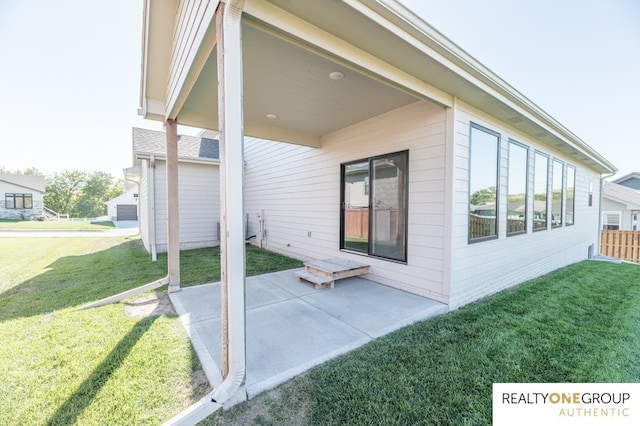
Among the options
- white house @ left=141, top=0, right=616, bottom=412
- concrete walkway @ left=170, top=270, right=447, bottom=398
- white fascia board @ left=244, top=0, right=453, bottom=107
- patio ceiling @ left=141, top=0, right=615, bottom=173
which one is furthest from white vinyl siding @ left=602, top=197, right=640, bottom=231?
white fascia board @ left=244, top=0, right=453, bottom=107

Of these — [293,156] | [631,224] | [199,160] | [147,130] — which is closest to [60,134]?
[147,130]

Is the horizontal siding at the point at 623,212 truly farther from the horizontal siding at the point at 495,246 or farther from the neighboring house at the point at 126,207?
the neighboring house at the point at 126,207

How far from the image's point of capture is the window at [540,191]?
5520 millimetres

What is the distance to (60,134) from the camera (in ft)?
107

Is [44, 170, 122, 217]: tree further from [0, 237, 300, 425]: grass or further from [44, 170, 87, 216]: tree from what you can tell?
[0, 237, 300, 425]: grass

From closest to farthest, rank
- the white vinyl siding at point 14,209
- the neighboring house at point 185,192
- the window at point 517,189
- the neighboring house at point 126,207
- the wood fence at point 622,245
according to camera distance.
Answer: the window at point 517,189 → the neighboring house at point 185,192 → the wood fence at point 622,245 → the white vinyl siding at point 14,209 → the neighboring house at point 126,207

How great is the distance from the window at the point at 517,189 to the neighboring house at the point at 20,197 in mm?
36419

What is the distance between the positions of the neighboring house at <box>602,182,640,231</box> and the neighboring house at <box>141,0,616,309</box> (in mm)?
9230

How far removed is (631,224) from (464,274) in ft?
51.0

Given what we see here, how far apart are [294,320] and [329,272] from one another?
136 cm

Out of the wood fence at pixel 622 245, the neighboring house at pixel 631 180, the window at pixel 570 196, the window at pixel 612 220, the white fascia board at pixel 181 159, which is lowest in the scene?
the wood fence at pixel 622 245

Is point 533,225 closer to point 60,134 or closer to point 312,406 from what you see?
point 312,406

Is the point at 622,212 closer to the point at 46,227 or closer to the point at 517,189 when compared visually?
the point at 517,189

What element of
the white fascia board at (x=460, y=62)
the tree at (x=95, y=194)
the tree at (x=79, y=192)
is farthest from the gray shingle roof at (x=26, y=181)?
the white fascia board at (x=460, y=62)
